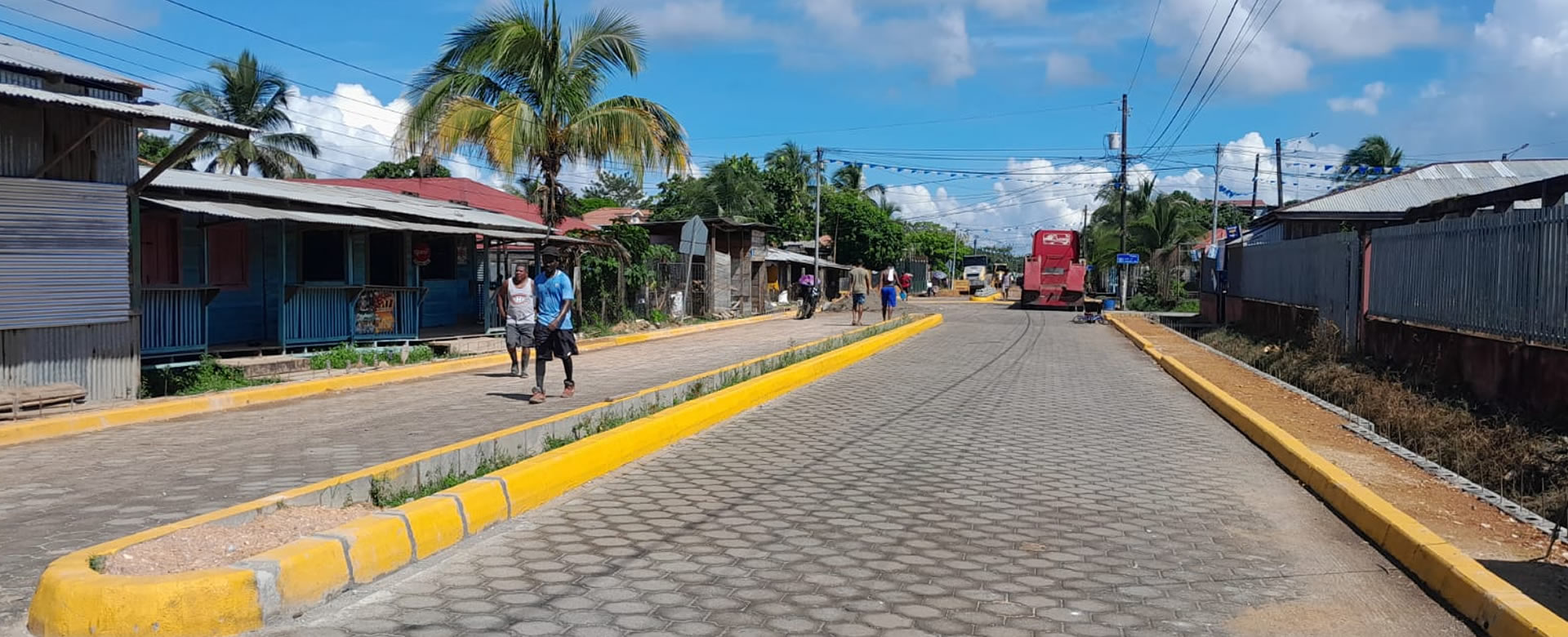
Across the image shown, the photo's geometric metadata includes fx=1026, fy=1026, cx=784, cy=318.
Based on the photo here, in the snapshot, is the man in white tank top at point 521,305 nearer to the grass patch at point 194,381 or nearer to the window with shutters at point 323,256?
the grass patch at point 194,381

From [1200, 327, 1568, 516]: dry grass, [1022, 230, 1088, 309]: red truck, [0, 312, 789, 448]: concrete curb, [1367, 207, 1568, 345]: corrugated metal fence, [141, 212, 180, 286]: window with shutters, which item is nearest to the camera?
[1200, 327, 1568, 516]: dry grass

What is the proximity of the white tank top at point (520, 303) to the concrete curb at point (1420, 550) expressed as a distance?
7.92m

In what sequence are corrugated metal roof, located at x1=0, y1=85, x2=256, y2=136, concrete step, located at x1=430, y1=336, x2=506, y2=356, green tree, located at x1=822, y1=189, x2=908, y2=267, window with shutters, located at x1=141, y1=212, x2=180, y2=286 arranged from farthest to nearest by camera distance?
green tree, located at x1=822, y1=189, x2=908, y2=267
concrete step, located at x1=430, y1=336, x2=506, y2=356
window with shutters, located at x1=141, y1=212, x2=180, y2=286
corrugated metal roof, located at x1=0, y1=85, x2=256, y2=136

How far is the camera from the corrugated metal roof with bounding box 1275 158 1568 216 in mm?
26297

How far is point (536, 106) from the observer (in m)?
19.9

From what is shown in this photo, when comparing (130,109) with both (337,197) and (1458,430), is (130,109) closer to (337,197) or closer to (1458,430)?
(337,197)

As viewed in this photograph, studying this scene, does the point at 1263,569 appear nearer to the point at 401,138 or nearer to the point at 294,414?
the point at 294,414

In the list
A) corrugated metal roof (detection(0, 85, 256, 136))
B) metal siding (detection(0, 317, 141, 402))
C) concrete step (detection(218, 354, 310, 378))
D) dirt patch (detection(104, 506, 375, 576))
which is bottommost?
dirt patch (detection(104, 506, 375, 576))

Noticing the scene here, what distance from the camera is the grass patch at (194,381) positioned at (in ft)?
38.7

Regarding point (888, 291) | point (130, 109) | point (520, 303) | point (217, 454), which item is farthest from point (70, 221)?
point (888, 291)

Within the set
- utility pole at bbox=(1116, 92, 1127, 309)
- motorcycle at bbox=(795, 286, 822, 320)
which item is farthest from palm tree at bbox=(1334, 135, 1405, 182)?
motorcycle at bbox=(795, 286, 822, 320)

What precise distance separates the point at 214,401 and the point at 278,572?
25.1ft

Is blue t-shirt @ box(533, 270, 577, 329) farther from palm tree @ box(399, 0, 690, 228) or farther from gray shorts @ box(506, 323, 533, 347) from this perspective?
palm tree @ box(399, 0, 690, 228)

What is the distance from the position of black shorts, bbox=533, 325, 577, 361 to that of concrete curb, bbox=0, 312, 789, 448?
3.43 m
